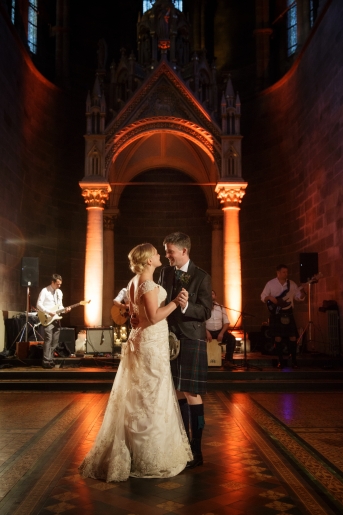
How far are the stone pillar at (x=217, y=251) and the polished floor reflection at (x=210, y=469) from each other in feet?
31.6

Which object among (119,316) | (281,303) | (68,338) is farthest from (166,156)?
(281,303)

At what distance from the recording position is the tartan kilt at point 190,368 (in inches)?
177

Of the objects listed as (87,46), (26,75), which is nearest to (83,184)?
(26,75)

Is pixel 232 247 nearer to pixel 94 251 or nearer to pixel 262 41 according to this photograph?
pixel 94 251

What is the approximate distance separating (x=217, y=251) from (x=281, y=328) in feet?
24.8

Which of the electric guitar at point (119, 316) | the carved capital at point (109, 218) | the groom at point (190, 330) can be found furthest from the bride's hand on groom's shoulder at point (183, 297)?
the carved capital at point (109, 218)

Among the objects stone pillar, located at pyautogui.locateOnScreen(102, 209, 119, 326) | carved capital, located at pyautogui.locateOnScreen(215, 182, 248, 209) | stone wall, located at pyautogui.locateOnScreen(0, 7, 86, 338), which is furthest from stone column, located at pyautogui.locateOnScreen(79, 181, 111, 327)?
carved capital, located at pyautogui.locateOnScreen(215, 182, 248, 209)

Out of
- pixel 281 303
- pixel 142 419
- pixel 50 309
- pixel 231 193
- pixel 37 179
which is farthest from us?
pixel 37 179

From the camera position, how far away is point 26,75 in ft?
52.0

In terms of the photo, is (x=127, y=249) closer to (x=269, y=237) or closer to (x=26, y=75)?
(x=269, y=237)

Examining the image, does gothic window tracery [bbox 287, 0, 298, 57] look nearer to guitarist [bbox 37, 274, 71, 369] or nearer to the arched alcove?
the arched alcove

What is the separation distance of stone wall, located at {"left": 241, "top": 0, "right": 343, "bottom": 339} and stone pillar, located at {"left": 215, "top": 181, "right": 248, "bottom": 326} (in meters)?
1.88

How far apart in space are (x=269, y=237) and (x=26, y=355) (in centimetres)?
859

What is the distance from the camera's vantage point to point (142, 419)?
4.23 m
